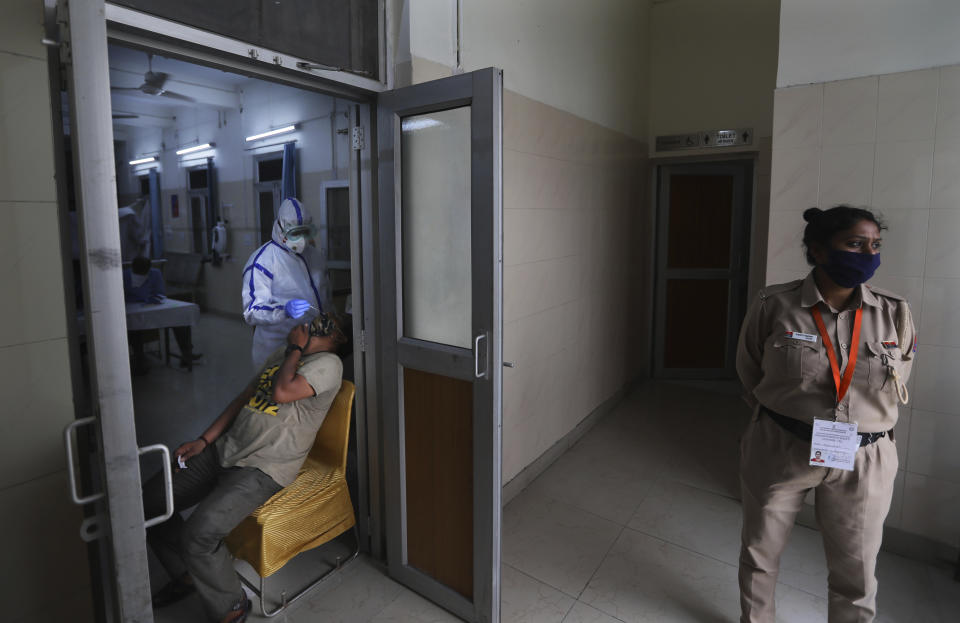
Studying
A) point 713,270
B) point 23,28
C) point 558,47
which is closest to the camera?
point 23,28

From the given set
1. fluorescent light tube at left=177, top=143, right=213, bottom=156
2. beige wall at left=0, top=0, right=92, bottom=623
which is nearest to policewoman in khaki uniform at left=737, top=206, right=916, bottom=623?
beige wall at left=0, top=0, right=92, bottom=623

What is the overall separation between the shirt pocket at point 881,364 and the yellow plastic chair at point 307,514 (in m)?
1.89

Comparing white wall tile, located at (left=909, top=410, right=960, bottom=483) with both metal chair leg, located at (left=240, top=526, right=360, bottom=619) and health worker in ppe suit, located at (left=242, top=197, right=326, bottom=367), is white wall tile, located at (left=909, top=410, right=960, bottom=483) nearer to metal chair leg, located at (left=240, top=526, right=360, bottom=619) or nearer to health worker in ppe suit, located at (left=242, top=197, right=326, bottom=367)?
metal chair leg, located at (left=240, top=526, right=360, bottom=619)

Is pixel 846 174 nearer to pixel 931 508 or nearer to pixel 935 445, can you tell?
pixel 935 445

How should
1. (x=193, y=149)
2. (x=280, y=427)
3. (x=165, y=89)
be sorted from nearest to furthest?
(x=280, y=427) < (x=165, y=89) < (x=193, y=149)

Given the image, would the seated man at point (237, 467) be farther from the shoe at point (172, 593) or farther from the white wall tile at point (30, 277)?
the white wall tile at point (30, 277)

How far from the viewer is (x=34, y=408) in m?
1.39

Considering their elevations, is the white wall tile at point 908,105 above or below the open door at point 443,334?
above

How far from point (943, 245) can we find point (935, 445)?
35.4 inches

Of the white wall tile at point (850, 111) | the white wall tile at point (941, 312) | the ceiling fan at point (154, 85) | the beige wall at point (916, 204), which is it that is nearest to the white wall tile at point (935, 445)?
the beige wall at point (916, 204)

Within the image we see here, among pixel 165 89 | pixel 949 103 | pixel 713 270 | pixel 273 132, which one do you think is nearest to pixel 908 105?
pixel 949 103

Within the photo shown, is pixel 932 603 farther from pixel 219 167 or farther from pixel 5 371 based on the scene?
pixel 219 167

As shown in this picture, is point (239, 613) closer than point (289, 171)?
Yes

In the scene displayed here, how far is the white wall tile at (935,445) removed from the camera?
2.42 metres
